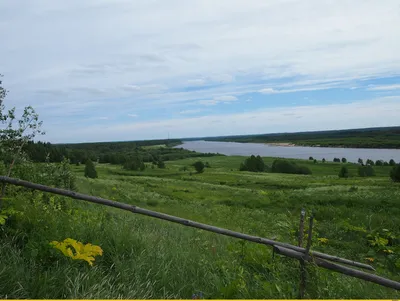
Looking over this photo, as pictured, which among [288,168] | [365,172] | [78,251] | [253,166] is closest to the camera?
[78,251]

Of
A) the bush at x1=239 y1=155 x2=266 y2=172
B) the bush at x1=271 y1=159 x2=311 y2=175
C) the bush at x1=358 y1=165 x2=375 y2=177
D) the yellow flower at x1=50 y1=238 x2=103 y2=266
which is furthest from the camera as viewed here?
the bush at x1=239 y1=155 x2=266 y2=172

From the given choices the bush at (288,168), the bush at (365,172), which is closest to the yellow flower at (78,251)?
the bush at (365,172)

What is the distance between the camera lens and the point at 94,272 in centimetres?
404

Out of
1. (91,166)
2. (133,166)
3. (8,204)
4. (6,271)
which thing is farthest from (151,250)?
(133,166)

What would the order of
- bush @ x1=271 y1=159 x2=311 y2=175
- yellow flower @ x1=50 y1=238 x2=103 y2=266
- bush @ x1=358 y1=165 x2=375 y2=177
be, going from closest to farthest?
yellow flower @ x1=50 y1=238 x2=103 y2=266, bush @ x1=358 y1=165 x2=375 y2=177, bush @ x1=271 y1=159 x2=311 y2=175

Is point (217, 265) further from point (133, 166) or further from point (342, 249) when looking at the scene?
point (133, 166)

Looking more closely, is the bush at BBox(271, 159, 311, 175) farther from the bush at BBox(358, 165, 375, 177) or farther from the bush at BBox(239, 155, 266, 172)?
the bush at BBox(358, 165, 375, 177)

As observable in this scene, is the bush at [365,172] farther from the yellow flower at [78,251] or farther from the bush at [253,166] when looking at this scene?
the yellow flower at [78,251]

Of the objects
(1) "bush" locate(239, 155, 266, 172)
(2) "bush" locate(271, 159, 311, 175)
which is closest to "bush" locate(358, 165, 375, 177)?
(2) "bush" locate(271, 159, 311, 175)

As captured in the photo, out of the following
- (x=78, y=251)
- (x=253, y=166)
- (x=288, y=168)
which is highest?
(x=78, y=251)

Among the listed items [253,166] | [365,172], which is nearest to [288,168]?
[253,166]

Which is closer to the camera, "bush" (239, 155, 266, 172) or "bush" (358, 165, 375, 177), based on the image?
"bush" (358, 165, 375, 177)

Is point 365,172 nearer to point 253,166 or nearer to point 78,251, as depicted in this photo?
point 253,166

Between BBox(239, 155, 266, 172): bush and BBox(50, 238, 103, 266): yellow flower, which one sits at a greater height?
BBox(50, 238, 103, 266): yellow flower
